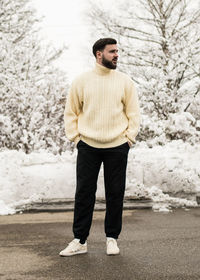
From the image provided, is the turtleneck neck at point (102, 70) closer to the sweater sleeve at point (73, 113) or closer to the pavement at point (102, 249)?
the sweater sleeve at point (73, 113)

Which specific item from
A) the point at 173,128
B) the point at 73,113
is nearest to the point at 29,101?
the point at 173,128

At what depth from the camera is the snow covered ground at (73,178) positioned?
7.55m

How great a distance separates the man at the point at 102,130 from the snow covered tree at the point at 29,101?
21.8 feet

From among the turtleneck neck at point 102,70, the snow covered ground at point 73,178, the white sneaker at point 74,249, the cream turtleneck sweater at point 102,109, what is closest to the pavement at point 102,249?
the white sneaker at point 74,249

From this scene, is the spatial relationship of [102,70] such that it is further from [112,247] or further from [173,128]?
[173,128]

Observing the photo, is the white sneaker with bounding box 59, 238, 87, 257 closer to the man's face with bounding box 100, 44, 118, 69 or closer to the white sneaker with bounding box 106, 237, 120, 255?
the white sneaker with bounding box 106, 237, 120, 255

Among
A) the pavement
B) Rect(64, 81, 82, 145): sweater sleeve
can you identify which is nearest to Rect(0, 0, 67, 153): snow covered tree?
the pavement

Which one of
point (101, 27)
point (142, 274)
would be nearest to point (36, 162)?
point (142, 274)

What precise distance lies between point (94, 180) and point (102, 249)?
0.69 metres

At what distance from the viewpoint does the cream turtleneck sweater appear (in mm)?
4438

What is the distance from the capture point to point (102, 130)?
174 inches

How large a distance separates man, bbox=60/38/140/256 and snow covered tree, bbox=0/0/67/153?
6.65m

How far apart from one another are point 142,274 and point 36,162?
4.62 meters

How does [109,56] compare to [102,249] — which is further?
[102,249]
